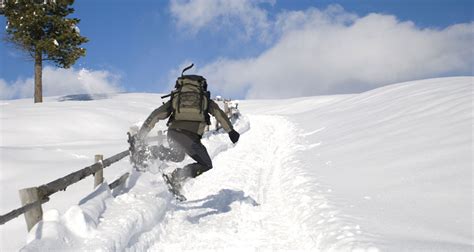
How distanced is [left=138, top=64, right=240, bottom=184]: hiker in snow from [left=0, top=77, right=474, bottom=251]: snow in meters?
0.87

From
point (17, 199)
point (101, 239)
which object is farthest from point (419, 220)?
point (17, 199)

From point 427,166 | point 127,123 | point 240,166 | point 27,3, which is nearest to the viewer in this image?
point 427,166

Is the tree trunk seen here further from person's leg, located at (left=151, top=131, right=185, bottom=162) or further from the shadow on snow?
person's leg, located at (left=151, top=131, right=185, bottom=162)

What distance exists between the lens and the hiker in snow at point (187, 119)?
18.6 feet

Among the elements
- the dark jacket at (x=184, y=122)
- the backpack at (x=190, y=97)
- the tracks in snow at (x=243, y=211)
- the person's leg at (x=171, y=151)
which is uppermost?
the backpack at (x=190, y=97)

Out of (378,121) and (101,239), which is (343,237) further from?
(378,121)

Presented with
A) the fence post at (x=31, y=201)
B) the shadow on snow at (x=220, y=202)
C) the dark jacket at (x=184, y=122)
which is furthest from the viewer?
the shadow on snow at (x=220, y=202)

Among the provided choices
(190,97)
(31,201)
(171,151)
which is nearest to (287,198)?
(171,151)

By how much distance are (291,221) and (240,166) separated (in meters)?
4.62

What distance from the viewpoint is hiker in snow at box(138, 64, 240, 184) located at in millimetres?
5664

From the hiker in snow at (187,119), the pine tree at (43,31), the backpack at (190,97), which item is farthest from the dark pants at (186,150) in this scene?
the pine tree at (43,31)

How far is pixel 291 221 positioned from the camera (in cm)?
603

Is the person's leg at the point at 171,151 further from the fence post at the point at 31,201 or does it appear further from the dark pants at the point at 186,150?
the fence post at the point at 31,201

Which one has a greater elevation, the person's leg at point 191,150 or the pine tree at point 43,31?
the pine tree at point 43,31
